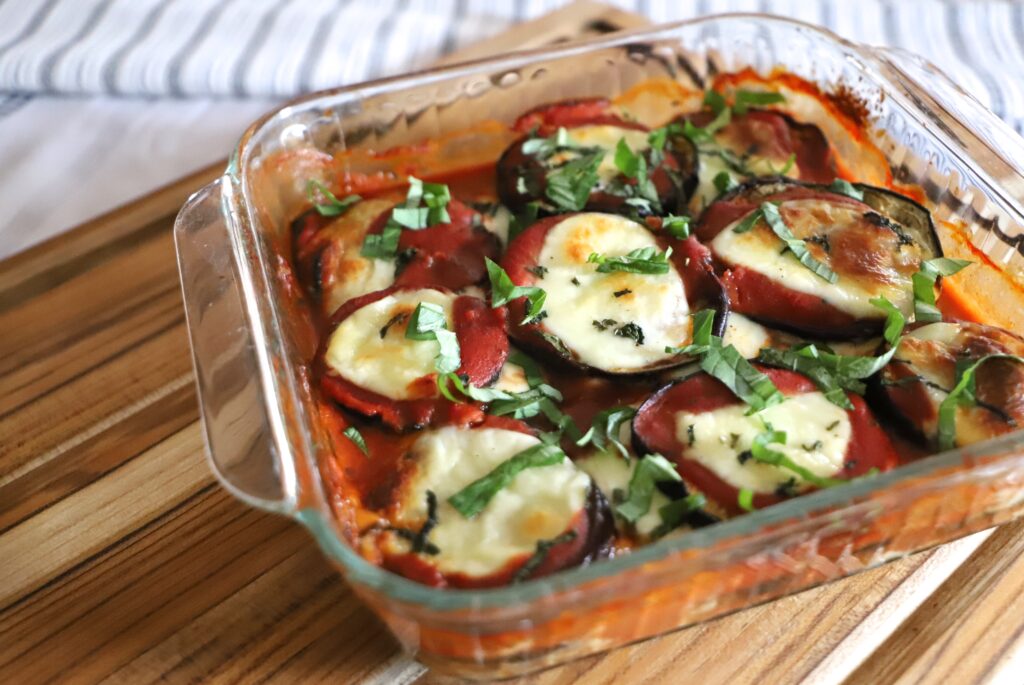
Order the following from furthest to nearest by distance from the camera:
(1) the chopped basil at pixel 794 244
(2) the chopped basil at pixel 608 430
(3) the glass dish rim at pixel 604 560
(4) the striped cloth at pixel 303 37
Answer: (4) the striped cloth at pixel 303 37 → (1) the chopped basil at pixel 794 244 → (2) the chopped basil at pixel 608 430 → (3) the glass dish rim at pixel 604 560

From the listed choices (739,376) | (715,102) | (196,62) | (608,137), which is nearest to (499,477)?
(739,376)

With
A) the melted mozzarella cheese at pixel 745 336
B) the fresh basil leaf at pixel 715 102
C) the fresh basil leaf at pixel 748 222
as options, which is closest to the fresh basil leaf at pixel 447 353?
the melted mozzarella cheese at pixel 745 336

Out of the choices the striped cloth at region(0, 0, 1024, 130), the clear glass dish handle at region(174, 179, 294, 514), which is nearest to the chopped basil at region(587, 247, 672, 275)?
the clear glass dish handle at region(174, 179, 294, 514)

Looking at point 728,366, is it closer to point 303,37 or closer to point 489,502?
point 489,502

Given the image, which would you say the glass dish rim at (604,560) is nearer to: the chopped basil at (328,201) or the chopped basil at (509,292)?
the chopped basil at (509,292)

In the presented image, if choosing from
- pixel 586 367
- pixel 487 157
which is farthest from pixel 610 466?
pixel 487 157

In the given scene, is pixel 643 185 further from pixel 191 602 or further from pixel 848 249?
pixel 191 602
